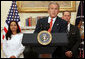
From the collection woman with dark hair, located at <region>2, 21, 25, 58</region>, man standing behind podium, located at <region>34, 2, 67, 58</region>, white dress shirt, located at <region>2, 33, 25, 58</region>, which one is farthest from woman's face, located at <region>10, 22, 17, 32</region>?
man standing behind podium, located at <region>34, 2, 67, 58</region>

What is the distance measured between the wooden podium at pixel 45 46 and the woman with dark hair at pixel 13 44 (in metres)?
2.26

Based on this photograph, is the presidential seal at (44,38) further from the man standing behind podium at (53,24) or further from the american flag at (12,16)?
the american flag at (12,16)

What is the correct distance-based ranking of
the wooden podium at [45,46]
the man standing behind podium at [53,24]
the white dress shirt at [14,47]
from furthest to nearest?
the white dress shirt at [14,47] → the man standing behind podium at [53,24] → the wooden podium at [45,46]

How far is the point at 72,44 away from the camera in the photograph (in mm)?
2943

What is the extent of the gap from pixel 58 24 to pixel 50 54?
0.68 metres

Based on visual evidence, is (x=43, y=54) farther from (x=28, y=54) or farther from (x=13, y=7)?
(x=13, y=7)

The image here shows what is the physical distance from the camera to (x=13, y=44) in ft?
13.2

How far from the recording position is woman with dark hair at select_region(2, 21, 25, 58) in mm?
4035

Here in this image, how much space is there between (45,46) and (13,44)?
7.77 feet

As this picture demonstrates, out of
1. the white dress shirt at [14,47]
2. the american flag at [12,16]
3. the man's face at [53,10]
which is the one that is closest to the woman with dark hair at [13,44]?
the white dress shirt at [14,47]

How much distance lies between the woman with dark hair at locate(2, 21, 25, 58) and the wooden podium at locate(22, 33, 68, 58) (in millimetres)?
2258

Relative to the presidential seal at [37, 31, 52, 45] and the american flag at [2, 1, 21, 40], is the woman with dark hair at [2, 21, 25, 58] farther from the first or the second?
the presidential seal at [37, 31, 52, 45]

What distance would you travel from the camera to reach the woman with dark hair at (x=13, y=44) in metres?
4.04

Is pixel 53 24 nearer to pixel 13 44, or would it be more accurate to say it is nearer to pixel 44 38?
pixel 44 38
